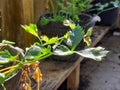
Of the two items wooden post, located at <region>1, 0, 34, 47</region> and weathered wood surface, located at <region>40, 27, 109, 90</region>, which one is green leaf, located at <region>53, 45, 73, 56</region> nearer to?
weathered wood surface, located at <region>40, 27, 109, 90</region>

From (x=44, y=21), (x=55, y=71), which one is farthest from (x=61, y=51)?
(x=44, y=21)

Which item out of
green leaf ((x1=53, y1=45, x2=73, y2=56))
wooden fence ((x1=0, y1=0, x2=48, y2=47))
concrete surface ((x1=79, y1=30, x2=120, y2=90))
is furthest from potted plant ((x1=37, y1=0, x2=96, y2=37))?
green leaf ((x1=53, y1=45, x2=73, y2=56))

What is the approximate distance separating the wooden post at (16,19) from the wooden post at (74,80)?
39 cm

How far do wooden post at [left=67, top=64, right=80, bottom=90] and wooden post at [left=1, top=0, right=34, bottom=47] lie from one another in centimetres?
39

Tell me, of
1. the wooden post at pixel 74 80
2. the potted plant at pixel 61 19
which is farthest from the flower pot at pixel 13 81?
the wooden post at pixel 74 80

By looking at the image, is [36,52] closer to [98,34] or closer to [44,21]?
[44,21]

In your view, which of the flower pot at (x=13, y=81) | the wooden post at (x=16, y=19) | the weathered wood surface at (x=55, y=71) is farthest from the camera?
the wooden post at (x=16, y=19)

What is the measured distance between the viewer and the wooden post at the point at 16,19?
1.99 meters

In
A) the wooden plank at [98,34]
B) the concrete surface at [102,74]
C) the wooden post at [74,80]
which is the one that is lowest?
the concrete surface at [102,74]

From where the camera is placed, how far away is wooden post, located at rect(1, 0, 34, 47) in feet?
6.51

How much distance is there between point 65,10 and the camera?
6.75 feet

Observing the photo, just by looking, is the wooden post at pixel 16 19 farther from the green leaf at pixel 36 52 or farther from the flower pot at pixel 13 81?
→ the green leaf at pixel 36 52

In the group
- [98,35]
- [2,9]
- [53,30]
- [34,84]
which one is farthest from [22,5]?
[98,35]

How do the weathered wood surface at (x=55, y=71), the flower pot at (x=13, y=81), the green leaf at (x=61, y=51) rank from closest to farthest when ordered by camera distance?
the green leaf at (x=61, y=51) → the flower pot at (x=13, y=81) → the weathered wood surface at (x=55, y=71)
